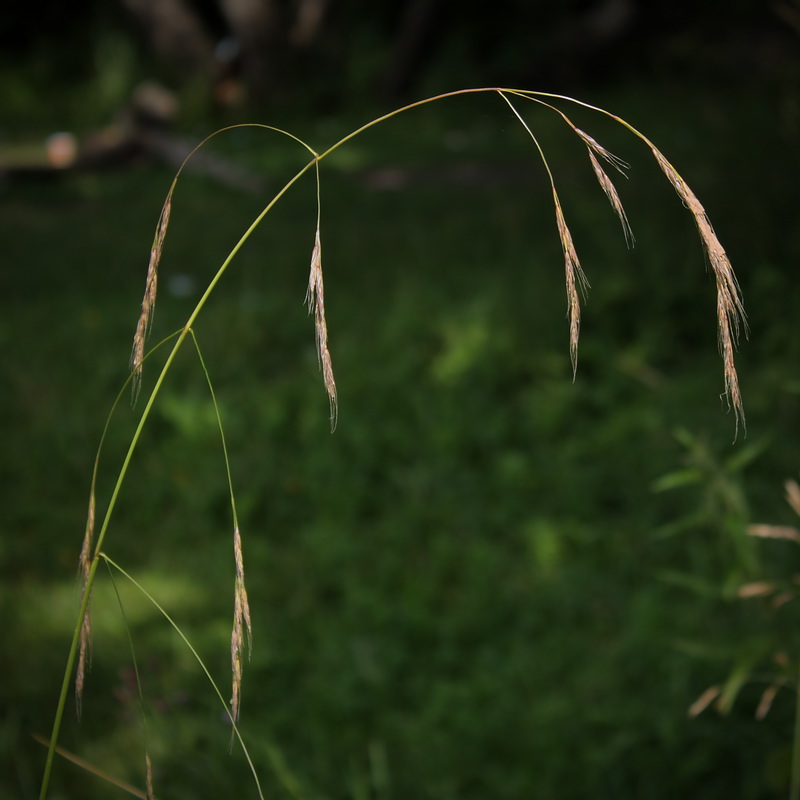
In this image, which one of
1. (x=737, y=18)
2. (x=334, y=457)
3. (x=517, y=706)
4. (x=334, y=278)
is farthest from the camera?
(x=737, y=18)

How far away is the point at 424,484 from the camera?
3.19 meters

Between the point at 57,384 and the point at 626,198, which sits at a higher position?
the point at 626,198

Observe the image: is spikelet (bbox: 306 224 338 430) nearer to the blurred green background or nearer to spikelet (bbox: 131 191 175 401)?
spikelet (bbox: 131 191 175 401)

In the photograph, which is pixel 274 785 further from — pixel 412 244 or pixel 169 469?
pixel 412 244

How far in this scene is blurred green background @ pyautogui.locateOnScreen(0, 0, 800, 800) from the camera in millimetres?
2102

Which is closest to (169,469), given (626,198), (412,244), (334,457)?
(334,457)

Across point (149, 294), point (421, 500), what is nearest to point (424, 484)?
point (421, 500)

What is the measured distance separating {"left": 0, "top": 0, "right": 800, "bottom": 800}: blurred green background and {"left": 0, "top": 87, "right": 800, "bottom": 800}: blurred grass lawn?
0.4 inches

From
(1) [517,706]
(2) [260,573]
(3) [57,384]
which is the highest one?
(1) [517,706]

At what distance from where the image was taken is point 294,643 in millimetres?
2586

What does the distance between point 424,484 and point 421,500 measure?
0.07m

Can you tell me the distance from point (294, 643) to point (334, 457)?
0.87 metres

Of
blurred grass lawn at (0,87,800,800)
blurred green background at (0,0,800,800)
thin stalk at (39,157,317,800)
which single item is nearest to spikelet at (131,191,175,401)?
thin stalk at (39,157,317,800)

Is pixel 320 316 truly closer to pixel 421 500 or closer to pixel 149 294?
pixel 149 294
